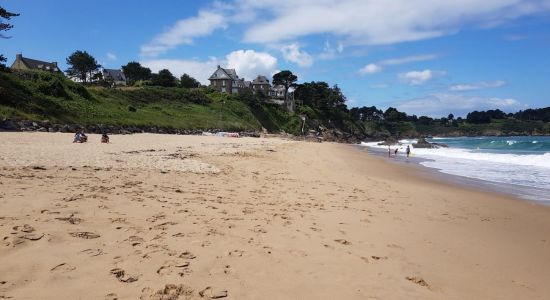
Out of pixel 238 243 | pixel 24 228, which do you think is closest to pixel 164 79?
pixel 24 228

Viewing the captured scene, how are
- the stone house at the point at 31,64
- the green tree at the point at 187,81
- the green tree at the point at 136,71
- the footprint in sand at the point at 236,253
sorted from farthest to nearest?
the green tree at the point at 136,71 → the green tree at the point at 187,81 → the stone house at the point at 31,64 → the footprint in sand at the point at 236,253

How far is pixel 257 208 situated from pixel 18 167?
6361 millimetres

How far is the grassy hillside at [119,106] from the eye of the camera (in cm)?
3612

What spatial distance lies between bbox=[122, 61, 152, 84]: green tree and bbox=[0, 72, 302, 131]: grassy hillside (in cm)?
2396

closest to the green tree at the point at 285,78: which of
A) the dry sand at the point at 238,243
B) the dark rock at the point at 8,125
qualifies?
the dark rock at the point at 8,125

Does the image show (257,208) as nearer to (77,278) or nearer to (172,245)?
(172,245)

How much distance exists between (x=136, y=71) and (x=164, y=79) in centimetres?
1946

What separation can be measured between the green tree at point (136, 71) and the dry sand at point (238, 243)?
4031 inches

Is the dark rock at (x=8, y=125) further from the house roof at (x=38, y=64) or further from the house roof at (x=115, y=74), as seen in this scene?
the house roof at (x=115, y=74)

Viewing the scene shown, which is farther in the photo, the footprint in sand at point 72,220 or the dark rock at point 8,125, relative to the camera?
the dark rock at point 8,125

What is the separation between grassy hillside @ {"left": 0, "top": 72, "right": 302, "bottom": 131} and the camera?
36.1 m

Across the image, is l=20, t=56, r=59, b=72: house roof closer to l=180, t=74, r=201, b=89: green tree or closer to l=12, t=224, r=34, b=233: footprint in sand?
l=180, t=74, r=201, b=89: green tree

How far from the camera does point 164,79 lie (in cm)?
9106

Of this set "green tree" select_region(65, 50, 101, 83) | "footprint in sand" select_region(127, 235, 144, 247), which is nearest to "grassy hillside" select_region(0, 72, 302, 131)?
"green tree" select_region(65, 50, 101, 83)
